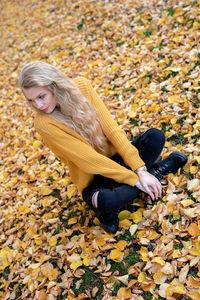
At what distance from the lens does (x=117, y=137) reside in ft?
7.09

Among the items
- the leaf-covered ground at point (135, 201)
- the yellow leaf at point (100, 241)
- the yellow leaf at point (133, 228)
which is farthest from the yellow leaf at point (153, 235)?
the yellow leaf at point (100, 241)

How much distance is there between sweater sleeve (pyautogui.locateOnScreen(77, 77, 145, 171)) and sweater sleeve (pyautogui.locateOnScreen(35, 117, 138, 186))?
12cm

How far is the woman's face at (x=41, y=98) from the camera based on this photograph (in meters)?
1.85

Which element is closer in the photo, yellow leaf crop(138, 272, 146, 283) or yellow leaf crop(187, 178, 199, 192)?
yellow leaf crop(138, 272, 146, 283)

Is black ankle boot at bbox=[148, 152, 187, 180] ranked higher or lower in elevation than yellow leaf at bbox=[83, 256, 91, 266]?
higher

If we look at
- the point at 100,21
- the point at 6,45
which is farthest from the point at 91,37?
the point at 6,45

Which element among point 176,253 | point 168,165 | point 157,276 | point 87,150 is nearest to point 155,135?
point 168,165

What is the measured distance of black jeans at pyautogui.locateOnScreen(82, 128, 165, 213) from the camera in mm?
2016

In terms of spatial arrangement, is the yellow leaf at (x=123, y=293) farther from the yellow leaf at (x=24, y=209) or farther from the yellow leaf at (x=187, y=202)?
A: the yellow leaf at (x=24, y=209)

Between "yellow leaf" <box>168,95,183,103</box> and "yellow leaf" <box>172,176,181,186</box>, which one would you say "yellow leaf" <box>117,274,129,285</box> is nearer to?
"yellow leaf" <box>172,176,181,186</box>

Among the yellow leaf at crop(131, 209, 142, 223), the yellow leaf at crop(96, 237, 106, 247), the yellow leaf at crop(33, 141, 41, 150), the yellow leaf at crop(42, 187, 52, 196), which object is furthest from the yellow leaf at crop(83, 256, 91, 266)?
the yellow leaf at crop(33, 141, 41, 150)

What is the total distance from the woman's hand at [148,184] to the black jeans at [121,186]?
2.1 inches

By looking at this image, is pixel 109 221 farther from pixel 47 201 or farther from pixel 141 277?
pixel 47 201

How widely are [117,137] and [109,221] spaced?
26.5 inches
